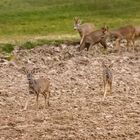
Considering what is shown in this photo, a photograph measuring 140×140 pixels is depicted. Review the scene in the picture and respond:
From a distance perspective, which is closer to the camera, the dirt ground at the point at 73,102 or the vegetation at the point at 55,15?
the dirt ground at the point at 73,102

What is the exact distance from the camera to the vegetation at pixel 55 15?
31.3 meters

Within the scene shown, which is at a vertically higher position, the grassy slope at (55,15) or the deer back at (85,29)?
the deer back at (85,29)

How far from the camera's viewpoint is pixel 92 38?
82.4 feet

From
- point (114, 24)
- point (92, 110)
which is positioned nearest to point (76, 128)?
point (92, 110)

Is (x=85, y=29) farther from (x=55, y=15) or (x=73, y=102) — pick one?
(x=73, y=102)

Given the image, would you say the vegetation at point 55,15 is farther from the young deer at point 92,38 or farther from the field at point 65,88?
the young deer at point 92,38

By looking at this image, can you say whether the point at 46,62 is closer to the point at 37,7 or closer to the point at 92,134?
the point at 92,134

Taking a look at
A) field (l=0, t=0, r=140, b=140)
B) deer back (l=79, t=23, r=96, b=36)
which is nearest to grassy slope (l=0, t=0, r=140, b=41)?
field (l=0, t=0, r=140, b=140)

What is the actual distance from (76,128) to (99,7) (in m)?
27.0

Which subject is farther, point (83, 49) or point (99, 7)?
point (99, 7)

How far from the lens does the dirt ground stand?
13.3 meters

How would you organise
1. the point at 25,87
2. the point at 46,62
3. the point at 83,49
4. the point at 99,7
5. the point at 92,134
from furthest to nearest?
1. the point at 99,7
2. the point at 83,49
3. the point at 46,62
4. the point at 25,87
5. the point at 92,134

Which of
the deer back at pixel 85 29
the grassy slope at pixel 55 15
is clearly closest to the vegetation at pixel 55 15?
the grassy slope at pixel 55 15

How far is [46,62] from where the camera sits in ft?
71.5
